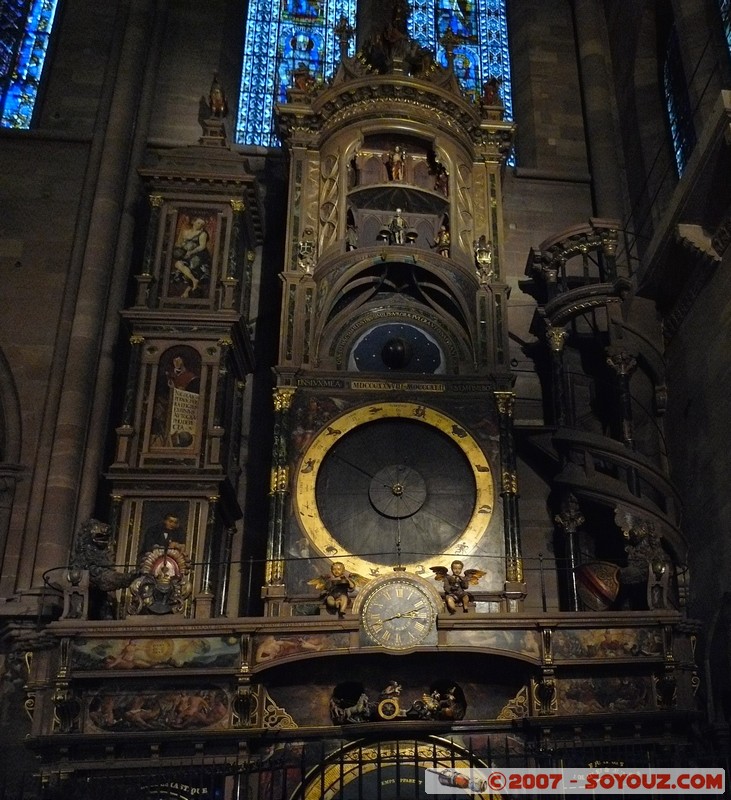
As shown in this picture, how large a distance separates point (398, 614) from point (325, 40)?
36.8 feet

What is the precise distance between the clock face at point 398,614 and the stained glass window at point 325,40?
31.0ft

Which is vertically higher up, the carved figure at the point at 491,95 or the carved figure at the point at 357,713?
the carved figure at the point at 491,95

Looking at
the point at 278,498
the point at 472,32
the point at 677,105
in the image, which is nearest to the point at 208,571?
the point at 278,498

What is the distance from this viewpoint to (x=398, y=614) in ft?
31.5

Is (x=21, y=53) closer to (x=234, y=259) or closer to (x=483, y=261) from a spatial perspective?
(x=234, y=259)

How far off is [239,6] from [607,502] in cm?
1095

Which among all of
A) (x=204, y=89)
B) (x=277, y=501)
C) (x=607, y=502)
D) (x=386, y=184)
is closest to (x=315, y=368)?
(x=277, y=501)

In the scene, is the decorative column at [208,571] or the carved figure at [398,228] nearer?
the decorative column at [208,571]

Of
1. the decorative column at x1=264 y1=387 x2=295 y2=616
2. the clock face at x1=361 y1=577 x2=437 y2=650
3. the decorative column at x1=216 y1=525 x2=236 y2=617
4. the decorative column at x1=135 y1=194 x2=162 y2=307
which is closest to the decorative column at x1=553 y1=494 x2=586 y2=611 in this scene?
the clock face at x1=361 y1=577 x2=437 y2=650

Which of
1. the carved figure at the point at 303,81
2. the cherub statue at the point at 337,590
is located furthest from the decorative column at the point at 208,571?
the carved figure at the point at 303,81

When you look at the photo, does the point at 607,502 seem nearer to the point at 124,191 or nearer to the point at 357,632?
the point at 357,632

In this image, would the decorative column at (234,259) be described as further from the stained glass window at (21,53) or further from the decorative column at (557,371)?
the stained glass window at (21,53)

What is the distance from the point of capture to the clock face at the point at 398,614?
376 inches

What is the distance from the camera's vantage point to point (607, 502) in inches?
443
